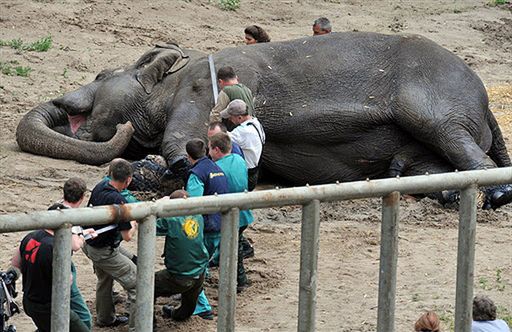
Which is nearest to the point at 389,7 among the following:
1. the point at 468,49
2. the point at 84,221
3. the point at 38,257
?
the point at 468,49

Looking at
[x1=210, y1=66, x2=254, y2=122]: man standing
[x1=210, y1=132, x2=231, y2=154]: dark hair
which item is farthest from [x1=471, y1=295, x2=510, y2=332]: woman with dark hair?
[x1=210, y1=66, x2=254, y2=122]: man standing

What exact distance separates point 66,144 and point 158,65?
118 centimetres

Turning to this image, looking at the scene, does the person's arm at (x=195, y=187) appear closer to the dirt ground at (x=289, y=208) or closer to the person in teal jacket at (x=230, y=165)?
the person in teal jacket at (x=230, y=165)

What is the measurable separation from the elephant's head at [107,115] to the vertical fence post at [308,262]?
7331 millimetres

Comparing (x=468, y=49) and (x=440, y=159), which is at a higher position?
(x=468, y=49)

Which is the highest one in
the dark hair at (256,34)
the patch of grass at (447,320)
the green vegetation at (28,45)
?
the dark hair at (256,34)

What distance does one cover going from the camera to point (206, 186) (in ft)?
29.5

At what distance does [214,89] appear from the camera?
40.4 feet

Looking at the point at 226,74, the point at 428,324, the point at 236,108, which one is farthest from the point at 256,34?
the point at 428,324

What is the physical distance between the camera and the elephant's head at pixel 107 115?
12.7 meters

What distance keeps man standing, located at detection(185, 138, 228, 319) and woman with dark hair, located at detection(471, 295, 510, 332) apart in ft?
6.65

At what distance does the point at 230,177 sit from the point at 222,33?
923 centimetres

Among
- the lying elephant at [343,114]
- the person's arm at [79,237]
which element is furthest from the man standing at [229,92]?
the person's arm at [79,237]

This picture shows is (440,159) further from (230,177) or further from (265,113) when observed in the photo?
(230,177)
